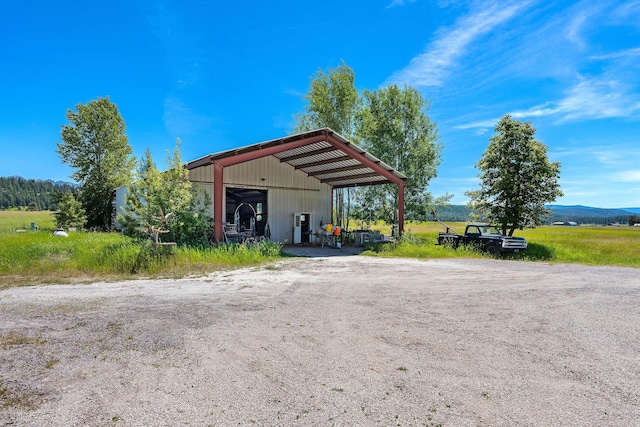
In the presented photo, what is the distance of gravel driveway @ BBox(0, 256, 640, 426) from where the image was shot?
2.93 metres

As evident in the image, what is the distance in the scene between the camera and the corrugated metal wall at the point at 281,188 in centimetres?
1739

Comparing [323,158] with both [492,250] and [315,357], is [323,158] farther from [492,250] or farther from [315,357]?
[315,357]

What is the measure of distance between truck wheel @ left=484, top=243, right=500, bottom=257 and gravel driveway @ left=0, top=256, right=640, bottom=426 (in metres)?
7.39

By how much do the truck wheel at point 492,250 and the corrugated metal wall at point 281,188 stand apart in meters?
8.73

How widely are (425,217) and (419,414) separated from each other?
69.0 feet

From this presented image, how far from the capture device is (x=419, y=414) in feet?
9.47

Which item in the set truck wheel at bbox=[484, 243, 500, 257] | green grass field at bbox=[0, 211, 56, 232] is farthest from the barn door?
green grass field at bbox=[0, 211, 56, 232]

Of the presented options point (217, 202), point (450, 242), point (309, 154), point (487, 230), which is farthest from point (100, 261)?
point (487, 230)

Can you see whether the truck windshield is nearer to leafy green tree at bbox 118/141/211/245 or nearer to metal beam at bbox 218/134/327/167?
metal beam at bbox 218/134/327/167

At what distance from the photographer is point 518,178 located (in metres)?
18.8

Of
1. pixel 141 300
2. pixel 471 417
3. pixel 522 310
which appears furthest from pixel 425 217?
pixel 471 417

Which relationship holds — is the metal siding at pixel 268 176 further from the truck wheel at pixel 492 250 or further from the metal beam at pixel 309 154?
the truck wheel at pixel 492 250

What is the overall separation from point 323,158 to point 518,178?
1020cm

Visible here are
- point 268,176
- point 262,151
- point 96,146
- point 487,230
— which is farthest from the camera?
point 96,146
